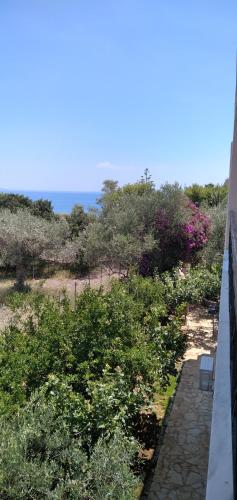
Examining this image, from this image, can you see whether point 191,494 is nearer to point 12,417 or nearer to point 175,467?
point 175,467

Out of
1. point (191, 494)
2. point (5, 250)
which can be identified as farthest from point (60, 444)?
point (5, 250)

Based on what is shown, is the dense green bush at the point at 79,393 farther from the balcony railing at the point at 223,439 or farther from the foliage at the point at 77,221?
the foliage at the point at 77,221

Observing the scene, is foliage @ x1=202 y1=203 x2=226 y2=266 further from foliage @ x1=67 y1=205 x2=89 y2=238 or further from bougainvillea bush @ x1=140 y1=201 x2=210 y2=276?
foliage @ x1=67 y1=205 x2=89 y2=238

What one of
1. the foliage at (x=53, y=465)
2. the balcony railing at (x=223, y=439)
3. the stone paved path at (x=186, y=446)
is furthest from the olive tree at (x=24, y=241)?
the balcony railing at (x=223, y=439)

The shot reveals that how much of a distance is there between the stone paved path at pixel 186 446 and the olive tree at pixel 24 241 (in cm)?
994

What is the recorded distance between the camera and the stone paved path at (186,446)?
18.2 feet

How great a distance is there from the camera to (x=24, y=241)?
1697 cm

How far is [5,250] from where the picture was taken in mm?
17062

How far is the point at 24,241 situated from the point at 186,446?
1245 centimetres

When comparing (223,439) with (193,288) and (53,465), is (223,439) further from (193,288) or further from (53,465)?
(193,288)

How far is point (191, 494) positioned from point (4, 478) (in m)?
3.46

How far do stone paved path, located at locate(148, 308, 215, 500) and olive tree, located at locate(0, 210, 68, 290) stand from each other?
9.94 meters

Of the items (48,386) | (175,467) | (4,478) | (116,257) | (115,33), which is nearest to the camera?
(4,478)

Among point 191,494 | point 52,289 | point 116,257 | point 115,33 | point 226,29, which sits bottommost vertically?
point 191,494
